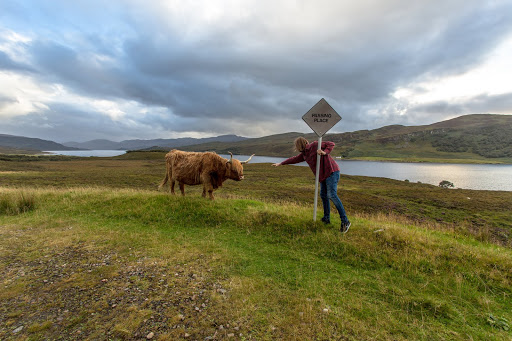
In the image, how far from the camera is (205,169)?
8.22 m

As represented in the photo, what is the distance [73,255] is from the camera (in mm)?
4727

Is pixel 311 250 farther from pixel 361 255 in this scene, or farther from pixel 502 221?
pixel 502 221

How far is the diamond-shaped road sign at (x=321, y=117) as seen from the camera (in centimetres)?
583

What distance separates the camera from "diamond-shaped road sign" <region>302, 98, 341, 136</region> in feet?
19.1

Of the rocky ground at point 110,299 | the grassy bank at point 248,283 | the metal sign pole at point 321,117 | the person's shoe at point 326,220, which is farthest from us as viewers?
the person's shoe at point 326,220

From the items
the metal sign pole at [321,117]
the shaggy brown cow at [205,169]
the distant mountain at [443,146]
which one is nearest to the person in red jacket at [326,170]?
the metal sign pole at [321,117]

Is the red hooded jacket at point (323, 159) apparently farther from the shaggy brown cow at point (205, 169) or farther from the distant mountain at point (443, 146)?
the distant mountain at point (443, 146)

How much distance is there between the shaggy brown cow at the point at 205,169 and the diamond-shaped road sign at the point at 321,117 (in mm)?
3152

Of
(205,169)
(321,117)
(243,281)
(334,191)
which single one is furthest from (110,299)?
(321,117)

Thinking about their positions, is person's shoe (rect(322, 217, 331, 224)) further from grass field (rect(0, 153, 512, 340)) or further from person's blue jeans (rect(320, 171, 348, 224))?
person's blue jeans (rect(320, 171, 348, 224))

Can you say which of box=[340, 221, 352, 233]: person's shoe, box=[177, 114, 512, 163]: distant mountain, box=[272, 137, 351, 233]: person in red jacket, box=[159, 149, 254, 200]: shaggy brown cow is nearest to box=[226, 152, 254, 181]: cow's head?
box=[159, 149, 254, 200]: shaggy brown cow

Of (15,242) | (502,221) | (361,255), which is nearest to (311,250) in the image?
(361,255)

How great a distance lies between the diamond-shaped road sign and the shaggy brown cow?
3.15m

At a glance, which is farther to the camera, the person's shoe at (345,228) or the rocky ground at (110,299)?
the person's shoe at (345,228)
